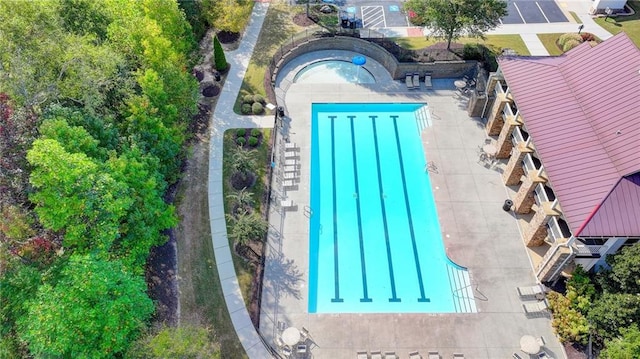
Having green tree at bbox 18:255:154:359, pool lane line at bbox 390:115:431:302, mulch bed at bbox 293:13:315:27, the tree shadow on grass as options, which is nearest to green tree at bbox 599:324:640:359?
pool lane line at bbox 390:115:431:302

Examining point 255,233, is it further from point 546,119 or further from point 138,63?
point 546,119

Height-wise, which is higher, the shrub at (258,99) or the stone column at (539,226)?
the shrub at (258,99)

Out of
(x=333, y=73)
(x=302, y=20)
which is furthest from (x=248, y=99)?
(x=302, y=20)

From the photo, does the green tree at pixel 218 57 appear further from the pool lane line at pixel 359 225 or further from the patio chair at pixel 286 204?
the patio chair at pixel 286 204

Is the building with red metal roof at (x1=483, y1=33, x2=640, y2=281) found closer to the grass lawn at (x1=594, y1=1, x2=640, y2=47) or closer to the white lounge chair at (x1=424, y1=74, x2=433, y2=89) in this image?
the white lounge chair at (x1=424, y1=74, x2=433, y2=89)

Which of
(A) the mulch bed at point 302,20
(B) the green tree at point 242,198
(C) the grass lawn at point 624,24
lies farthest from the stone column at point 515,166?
(A) the mulch bed at point 302,20

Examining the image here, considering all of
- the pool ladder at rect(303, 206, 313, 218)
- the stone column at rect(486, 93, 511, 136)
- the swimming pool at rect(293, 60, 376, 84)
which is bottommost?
the pool ladder at rect(303, 206, 313, 218)
